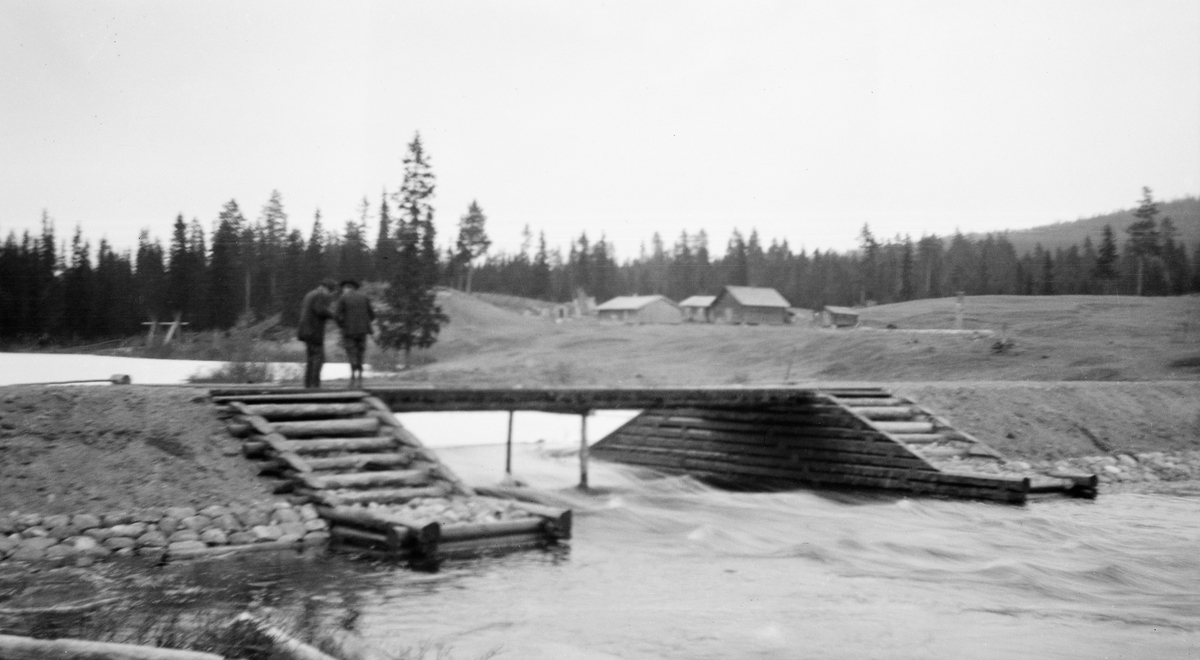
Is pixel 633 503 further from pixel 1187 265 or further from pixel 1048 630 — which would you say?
pixel 1187 265

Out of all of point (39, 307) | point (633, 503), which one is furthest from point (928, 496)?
point (39, 307)

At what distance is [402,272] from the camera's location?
2180 inches

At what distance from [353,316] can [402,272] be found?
36.5 m

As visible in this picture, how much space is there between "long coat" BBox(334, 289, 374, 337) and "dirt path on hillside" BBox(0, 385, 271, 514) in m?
3.20

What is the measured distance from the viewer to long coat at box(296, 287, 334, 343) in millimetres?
18688

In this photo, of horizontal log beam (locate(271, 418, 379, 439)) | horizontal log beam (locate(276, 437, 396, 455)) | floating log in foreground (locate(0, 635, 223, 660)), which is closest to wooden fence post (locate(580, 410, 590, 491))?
horizontal log beam (locate(271, 418, 379, 439))

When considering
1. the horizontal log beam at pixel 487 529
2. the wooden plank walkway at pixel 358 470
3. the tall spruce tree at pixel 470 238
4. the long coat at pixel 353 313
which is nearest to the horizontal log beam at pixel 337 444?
the wooden plank walkway at pixel 358 470

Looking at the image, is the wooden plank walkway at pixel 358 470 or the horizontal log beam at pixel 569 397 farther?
the horizontal log beam at pixel 569 397

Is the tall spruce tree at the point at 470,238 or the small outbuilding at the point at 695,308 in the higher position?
the tall spruce tree at the point at 470,238

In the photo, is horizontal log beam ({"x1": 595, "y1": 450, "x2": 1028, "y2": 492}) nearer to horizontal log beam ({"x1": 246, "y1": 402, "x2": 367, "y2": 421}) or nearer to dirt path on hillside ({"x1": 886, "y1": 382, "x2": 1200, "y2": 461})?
dirt path on hillside ({"x1": 886, "y1": 382, "x2": 1200, "y2": 461})

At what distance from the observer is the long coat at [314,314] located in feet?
61.3

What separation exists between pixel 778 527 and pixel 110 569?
11.2m

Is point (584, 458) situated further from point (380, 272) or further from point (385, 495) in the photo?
point (380, 272)

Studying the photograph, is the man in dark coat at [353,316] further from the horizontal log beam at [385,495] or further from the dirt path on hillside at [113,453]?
the horizontal log beam at [385,495]
